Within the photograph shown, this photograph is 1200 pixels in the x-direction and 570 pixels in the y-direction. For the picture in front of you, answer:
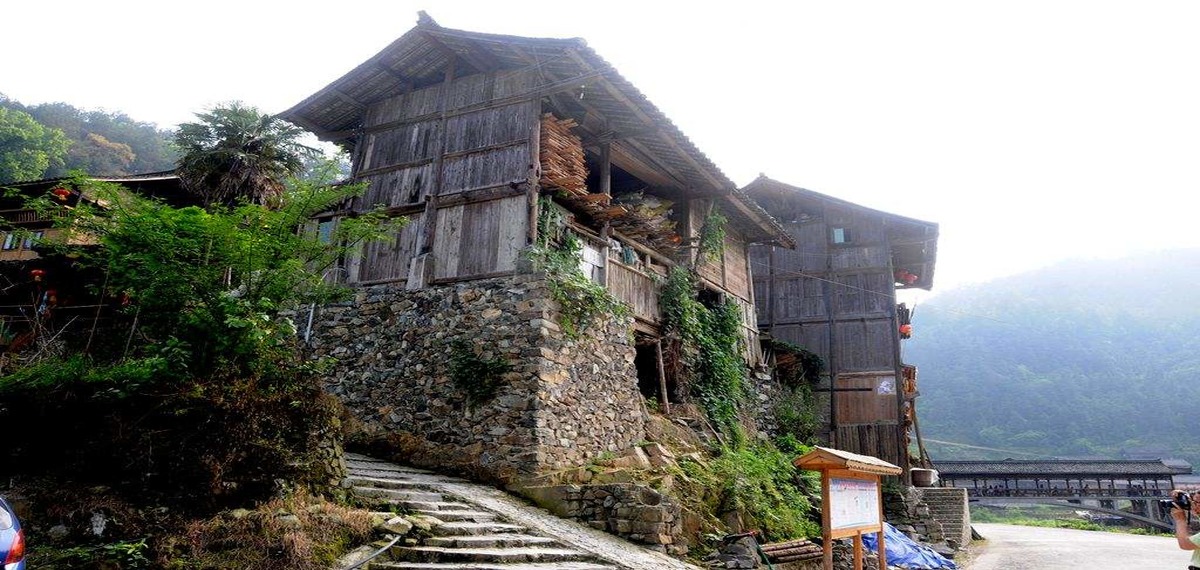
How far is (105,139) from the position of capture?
146 feet

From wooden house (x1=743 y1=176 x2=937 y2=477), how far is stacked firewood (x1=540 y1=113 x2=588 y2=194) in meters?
12.1

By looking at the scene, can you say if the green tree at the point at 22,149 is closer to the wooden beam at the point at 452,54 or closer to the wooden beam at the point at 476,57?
the wooden beam at the point at 452,54

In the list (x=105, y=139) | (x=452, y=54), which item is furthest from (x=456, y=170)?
(x=105, y=139)

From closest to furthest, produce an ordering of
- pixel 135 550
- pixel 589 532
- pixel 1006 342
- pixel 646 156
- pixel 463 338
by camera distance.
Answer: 1. pixel 135 550
2. pixel 589 532
3. pixel 463 338
4. pixel 646 156
5. pixel 1006 342

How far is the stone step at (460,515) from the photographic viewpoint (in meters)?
8.19

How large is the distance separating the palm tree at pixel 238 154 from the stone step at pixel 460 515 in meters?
10.0

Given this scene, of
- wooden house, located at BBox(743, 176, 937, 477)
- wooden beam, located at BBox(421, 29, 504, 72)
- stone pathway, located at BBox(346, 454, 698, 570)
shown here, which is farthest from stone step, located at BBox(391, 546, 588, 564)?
wooden house, located at BBox(743, 176, 937, 477)

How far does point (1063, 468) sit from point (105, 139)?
59172 mm

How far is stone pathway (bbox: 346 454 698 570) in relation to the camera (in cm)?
721

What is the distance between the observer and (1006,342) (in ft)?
227

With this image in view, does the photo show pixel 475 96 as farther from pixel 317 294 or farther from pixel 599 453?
pixel 599 453

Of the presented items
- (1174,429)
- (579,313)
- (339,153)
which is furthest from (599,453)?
(1174,429)

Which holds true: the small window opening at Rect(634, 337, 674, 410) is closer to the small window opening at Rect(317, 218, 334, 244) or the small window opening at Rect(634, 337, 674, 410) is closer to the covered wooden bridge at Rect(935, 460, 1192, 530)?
the small window opening at Rect(317, 218, 334, 244)

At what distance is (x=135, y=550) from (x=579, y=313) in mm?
7479
